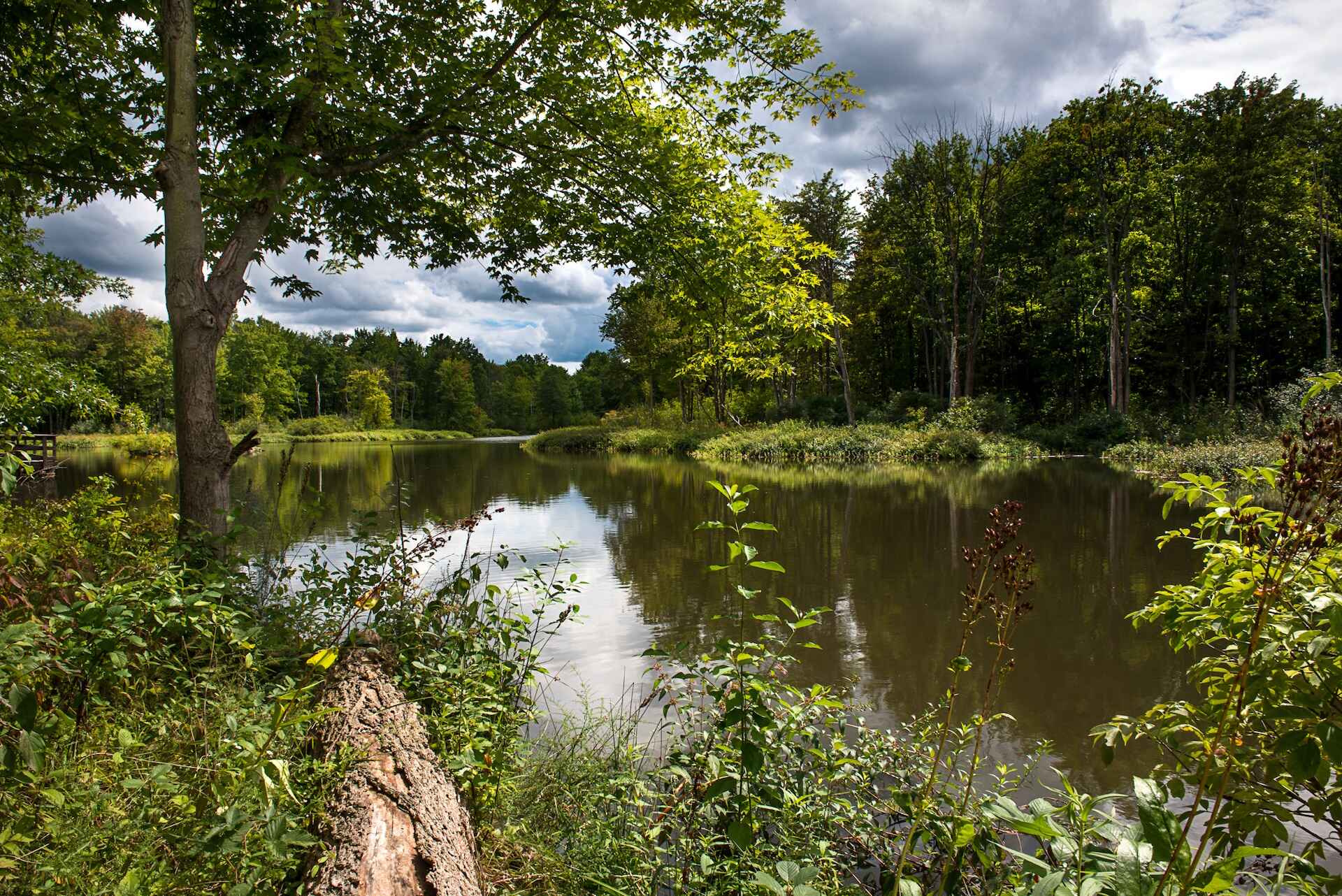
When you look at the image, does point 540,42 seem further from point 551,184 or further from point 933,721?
point 933,721

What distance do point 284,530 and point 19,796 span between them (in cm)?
301

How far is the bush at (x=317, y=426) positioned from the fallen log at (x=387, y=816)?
215ft

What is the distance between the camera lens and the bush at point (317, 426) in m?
60.5

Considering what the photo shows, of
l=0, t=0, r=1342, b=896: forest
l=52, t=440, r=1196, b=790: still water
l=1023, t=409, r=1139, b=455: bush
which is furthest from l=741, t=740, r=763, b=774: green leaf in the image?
l=1023, t=409, r=1139, b=455: bush

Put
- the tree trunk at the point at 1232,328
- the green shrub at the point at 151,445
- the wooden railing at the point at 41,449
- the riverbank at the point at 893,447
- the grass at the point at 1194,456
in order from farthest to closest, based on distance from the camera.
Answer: the green shrub at the point at 151,445, the tree trunk at the point at 1232,328, the riverbank at the point at 893,447, the grass at the point at 1194,456, the wooden railing at the point at 41,449

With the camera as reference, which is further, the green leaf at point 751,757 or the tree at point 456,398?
the tree at point 456,398

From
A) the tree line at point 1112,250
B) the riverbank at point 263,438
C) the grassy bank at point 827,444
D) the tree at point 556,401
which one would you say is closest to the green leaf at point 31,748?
the riverbank at point 263,438

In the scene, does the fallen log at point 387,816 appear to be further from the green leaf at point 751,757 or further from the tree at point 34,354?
the tree at point 34,354

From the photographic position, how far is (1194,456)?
16.6 m

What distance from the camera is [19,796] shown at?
183cm

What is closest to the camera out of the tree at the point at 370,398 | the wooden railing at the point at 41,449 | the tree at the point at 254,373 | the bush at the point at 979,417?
the wooden railing at the point at 41,449

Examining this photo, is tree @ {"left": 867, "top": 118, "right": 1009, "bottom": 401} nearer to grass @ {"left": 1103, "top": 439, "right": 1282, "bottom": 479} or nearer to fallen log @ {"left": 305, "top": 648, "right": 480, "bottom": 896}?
grass @ {"left": 1103, "top": 439, "right": 1282, "bottom": 479}

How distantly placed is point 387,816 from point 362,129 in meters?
4.92

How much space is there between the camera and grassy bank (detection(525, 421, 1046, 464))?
23609 millimetres
